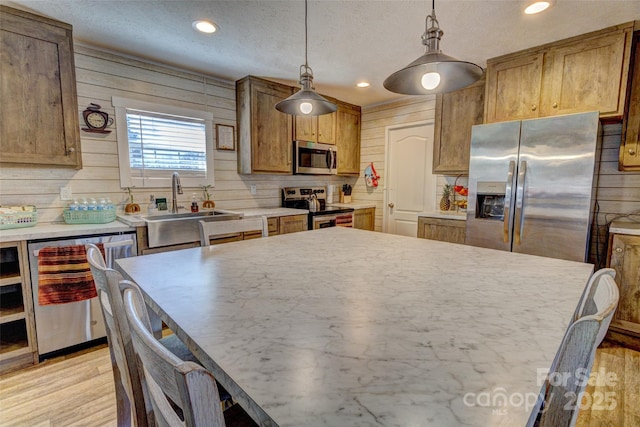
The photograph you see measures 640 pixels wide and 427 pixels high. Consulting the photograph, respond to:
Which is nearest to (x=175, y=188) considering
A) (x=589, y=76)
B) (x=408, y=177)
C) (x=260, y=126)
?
(x=260, y=126)

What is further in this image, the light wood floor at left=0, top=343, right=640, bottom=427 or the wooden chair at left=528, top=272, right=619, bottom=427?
the light wood floor at left=0, top=343, right=640, bottom=427

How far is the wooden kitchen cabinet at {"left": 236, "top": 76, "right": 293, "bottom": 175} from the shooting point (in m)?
3.42

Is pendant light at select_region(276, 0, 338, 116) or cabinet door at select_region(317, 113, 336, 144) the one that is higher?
cabinet door at select_region(317, 113, 336, 144)

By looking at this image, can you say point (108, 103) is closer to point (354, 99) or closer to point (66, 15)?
point (66, 15)

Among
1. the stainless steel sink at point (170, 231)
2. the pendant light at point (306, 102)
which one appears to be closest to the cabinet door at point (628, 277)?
the pendant light at point (306, 102)

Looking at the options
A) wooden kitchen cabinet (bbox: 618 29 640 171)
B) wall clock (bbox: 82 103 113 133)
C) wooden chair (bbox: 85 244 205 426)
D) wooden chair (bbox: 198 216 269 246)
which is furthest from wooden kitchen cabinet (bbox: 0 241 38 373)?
wooden kitchen cabinet (bbox: 618 29 640 171)

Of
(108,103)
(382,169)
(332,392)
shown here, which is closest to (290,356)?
(332,392)

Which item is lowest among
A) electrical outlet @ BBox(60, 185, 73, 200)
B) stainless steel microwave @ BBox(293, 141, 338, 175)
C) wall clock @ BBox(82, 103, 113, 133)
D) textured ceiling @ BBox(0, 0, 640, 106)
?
electrical outlet @ BBox(60, 185, 73, 200)

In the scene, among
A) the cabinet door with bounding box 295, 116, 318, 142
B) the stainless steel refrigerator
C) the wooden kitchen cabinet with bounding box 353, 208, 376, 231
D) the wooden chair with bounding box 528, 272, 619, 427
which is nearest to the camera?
the wooden chair with bounding box 528, 272, 619, 427

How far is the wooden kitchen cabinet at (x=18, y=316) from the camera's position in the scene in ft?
6.51

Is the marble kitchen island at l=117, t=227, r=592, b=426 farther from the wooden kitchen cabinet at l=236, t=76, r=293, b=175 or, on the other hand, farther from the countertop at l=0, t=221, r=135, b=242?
the wooden kitchen cabinet at l=236, t=76, r=293, b=175

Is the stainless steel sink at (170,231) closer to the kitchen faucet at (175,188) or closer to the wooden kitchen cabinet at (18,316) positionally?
the kitchen faucet at (175,188)

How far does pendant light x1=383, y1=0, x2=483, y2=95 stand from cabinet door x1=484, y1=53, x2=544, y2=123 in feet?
5.91

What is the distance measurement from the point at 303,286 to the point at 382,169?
12.3 ft
